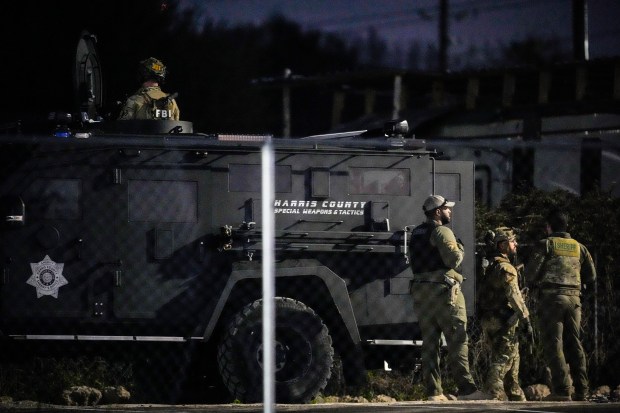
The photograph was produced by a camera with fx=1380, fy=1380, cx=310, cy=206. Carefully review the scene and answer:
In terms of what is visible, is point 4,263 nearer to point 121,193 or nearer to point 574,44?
point 121,193

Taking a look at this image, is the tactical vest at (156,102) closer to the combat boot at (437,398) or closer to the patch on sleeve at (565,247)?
the combat boot at (437,398)

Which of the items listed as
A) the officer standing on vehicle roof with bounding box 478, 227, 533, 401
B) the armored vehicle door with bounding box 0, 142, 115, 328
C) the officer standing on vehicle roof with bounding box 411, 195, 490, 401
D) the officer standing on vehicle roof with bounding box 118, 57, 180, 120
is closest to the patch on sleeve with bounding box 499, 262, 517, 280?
the officer standing on vehicle roof with bounding box 478, 227, 533, 401

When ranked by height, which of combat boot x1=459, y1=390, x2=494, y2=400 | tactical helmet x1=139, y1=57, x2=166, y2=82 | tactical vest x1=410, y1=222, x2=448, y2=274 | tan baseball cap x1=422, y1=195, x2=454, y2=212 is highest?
tactical helmet x1=139, y1=57, x2=166, y2=82

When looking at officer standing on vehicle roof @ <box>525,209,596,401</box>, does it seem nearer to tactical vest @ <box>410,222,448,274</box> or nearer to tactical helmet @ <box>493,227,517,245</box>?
tactical helmet @ <box>493,227,517,245</box>

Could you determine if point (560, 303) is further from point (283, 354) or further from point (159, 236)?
point (159, 236)

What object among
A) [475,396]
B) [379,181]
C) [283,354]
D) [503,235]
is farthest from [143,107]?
[475,396]

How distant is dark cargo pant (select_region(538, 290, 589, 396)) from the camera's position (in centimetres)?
1126

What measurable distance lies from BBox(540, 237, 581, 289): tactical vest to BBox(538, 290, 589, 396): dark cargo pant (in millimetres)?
105

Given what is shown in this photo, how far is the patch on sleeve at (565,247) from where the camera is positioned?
37.0 feet

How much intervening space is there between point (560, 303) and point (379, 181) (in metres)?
1.93

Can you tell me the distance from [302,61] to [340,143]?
51.9 metres

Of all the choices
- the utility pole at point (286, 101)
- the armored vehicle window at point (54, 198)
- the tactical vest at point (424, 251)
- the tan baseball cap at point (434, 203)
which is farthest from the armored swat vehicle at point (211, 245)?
the utility pole at point (286, 101)

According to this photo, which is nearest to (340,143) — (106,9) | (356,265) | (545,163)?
(356,265)

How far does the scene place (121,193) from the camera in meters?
10.2
